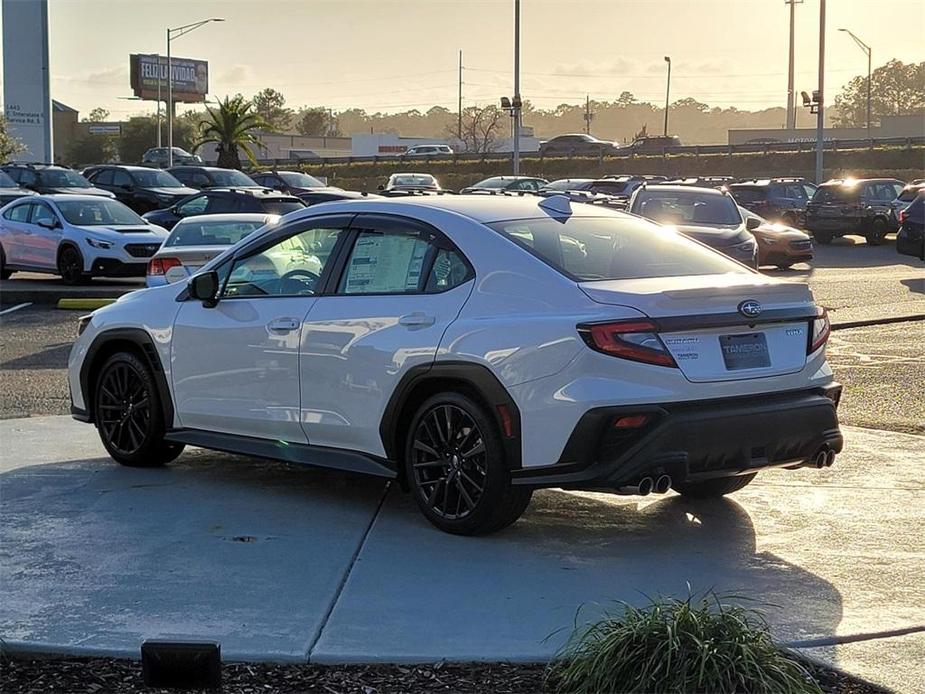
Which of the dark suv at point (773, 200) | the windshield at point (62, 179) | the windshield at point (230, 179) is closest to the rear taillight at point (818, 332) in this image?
the windshield at point (62, 179)

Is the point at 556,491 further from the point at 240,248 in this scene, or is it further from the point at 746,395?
the point at 240,248

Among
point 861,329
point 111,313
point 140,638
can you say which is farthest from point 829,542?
point 861,329

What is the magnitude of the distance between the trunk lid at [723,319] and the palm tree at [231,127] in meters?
53.6

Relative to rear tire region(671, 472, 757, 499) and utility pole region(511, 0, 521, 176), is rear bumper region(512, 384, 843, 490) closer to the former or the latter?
rear tire region(671, 472, 757, 499)

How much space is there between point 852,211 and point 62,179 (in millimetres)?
19584

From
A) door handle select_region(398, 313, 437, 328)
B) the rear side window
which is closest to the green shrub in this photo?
door handle select_region(398, 313, 437, 328)

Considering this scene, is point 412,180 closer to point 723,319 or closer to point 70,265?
point 70,265

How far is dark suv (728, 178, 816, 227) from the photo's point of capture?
33638 millimetres

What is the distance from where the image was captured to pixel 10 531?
6.48 m

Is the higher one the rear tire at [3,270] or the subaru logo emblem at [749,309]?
the subaru logo emblem at [749,309]

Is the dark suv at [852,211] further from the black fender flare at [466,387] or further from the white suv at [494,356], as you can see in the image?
the black fender flare at [466,387]

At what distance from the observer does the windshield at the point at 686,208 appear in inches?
806

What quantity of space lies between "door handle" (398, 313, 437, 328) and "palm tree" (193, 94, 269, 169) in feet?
174

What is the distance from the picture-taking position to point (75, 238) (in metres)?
20.5
